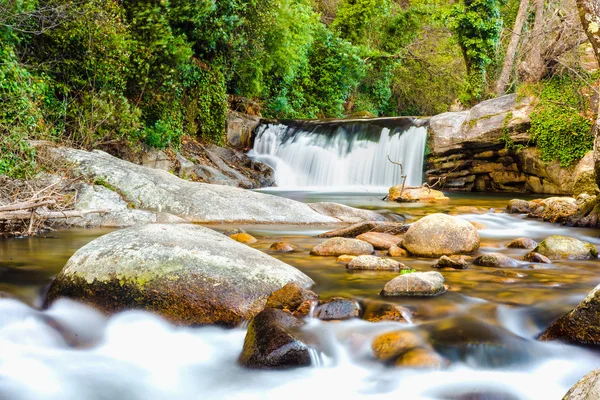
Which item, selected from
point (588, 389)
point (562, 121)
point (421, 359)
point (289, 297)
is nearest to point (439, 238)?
point (289, 297)

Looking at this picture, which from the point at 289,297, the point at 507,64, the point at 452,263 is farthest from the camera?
the point at 507,64

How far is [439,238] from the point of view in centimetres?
609

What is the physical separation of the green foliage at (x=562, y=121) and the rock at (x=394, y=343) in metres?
12.3

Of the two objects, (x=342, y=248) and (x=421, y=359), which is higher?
(x=342, y=248)

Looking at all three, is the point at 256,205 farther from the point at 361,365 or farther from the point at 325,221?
the point at 361,365

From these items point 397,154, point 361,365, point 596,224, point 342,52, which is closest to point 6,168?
point 361,365

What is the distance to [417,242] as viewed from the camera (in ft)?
20.0

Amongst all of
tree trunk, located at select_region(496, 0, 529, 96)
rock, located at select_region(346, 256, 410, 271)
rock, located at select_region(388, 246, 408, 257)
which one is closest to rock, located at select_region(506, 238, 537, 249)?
rock, located at select_region(388, 246, 408, 257)

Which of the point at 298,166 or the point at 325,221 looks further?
the point at 298,166

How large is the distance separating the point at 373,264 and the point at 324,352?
177 centimetres

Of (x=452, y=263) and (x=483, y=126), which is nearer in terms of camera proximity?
(x=452, y=263)

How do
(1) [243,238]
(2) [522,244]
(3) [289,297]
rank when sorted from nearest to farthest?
1. (3) [289,297]
2. (1) [243,238]
3. (2) [522,244]

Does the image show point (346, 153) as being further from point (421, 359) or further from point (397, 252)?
point (421, 359)

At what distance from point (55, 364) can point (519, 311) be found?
3302mm
